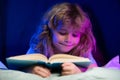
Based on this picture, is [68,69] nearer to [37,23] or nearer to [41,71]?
[41,71]

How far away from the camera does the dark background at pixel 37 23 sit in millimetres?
1115

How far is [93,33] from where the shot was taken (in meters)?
1.11

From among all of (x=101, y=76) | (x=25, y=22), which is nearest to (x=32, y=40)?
(x=25, y=22)

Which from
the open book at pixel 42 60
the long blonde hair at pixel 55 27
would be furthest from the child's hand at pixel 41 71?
the long blonde hair at pixel 55 27

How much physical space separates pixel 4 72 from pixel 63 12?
31 centimetres

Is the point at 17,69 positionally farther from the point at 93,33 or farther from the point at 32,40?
the point at 93,33

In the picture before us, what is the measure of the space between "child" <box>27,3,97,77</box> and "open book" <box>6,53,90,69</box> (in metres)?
0.07

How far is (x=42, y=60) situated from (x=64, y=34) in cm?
16

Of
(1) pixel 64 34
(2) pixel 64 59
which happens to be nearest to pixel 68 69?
(2) pixel 64 59

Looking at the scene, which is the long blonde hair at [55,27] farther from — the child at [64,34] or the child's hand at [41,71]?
the child's hand at [41,71]

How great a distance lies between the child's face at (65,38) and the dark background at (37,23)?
81mm

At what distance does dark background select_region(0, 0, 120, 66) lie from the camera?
1115 millimetres

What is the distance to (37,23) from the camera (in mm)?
1113

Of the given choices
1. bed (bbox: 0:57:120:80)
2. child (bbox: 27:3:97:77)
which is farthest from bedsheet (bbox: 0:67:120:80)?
child (bbox: 27:3:97:77)
